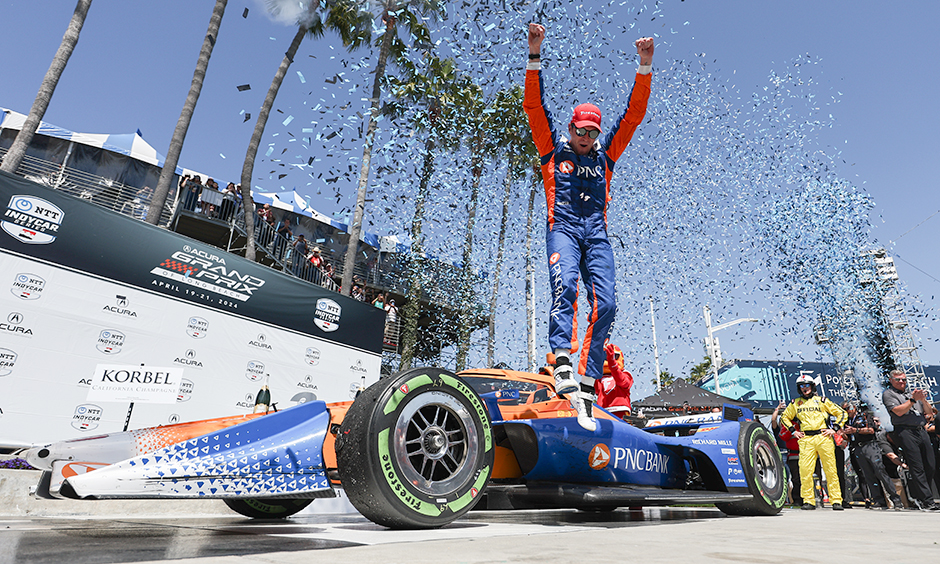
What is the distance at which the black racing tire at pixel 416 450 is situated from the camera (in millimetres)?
2203

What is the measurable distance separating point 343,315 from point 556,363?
9.28 m

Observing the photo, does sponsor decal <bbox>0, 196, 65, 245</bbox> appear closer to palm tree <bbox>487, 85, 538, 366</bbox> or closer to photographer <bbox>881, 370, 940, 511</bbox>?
photographer <bbox>881, 370, 940, 511</bbox>

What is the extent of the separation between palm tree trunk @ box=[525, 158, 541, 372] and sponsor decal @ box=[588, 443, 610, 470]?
18.5m

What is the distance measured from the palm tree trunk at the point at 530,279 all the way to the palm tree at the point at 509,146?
0.74 metres

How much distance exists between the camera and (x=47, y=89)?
1177 cm

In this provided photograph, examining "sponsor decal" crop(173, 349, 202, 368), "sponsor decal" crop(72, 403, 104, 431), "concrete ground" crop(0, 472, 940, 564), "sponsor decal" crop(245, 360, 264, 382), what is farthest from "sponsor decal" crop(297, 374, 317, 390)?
"concrete ground" crop(0, 472, 940, 564)

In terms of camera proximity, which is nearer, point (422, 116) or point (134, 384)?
point (134, 384)

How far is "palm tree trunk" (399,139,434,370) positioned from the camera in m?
19.8

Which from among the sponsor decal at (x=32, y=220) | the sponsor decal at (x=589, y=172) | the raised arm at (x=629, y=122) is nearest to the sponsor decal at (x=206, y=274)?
the sponsor decal at (x=32, y=220)

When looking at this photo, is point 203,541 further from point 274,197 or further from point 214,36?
point 274,197

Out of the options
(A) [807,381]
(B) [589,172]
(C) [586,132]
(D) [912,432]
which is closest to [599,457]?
(B) [589,172]

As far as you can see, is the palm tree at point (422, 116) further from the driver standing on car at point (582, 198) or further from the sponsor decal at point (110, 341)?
the driver standing on car at point (582, 198)

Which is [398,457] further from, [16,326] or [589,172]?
[16,326]

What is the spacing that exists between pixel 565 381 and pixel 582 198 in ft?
5.49
